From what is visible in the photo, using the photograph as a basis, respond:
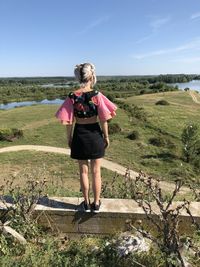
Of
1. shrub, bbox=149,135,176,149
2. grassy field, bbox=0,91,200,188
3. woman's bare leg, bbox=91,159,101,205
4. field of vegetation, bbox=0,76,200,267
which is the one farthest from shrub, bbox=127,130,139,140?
woman's bare leg, bbox=91,159,101,205

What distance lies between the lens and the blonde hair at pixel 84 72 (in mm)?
4531

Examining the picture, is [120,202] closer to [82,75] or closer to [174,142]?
[82,75]

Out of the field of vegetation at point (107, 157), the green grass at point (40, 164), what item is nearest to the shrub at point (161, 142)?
the field of vegetation at point (107, 157)

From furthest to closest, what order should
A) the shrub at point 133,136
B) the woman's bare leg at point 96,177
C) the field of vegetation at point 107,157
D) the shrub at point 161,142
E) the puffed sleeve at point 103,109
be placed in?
1. the shrub at point 133,136
2. the shrub at point 161,142
3. the woman's bare leg at point 96,177
4. the puffed sleeve at point 103,109
5. the field of vegetation at point 107,157

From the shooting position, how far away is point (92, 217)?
4609mm

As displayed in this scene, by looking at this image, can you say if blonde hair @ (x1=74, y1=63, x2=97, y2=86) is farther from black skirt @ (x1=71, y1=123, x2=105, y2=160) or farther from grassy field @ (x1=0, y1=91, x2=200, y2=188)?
grassy field @ (x1=0, y1=91, x2=200, y2=188)

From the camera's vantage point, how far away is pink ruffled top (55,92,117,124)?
451 cm

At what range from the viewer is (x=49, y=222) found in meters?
4.68

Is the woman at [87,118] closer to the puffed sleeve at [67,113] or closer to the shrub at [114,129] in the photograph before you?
the puffed sleeve at [67,113]

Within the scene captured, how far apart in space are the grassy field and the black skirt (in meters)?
16.0

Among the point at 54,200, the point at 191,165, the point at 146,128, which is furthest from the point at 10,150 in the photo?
the point at 54,200

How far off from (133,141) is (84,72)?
3186 cm

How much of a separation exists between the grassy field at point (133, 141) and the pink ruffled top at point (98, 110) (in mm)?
16099

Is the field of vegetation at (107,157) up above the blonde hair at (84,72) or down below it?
below
